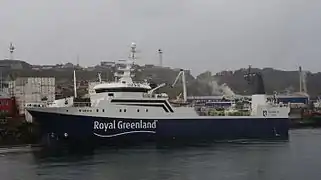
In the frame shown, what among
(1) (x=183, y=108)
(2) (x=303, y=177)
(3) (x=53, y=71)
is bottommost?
(2) (x=303, y=177)

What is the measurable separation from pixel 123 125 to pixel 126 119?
1.40ft

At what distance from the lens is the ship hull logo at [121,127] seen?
3109cm

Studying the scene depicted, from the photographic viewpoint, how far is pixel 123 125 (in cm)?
3161

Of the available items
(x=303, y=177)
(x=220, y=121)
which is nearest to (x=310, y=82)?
(x=220, y=121)

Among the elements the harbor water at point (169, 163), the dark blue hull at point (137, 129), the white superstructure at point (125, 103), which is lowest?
the harbor water at point (169, 163)

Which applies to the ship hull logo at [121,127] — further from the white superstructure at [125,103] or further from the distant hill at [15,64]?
the distant hill at [15,64]

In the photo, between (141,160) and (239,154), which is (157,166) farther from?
(239,154)

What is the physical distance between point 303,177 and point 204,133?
52.5ft

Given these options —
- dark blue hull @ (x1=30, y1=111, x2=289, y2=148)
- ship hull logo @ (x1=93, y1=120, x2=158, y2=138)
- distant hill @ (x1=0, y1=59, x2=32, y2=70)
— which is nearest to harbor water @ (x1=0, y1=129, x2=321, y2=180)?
dark blue hull @ (x1=30, y1=111, x2=289, y2=148)

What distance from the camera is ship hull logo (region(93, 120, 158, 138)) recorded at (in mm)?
31094

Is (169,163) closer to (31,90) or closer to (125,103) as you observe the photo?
(125,103)

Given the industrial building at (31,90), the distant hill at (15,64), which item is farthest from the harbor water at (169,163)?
the distant hill at (15,64)

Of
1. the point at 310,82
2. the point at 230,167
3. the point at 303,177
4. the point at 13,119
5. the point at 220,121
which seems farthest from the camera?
the point at 310,82

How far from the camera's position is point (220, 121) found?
35469 millimetres
